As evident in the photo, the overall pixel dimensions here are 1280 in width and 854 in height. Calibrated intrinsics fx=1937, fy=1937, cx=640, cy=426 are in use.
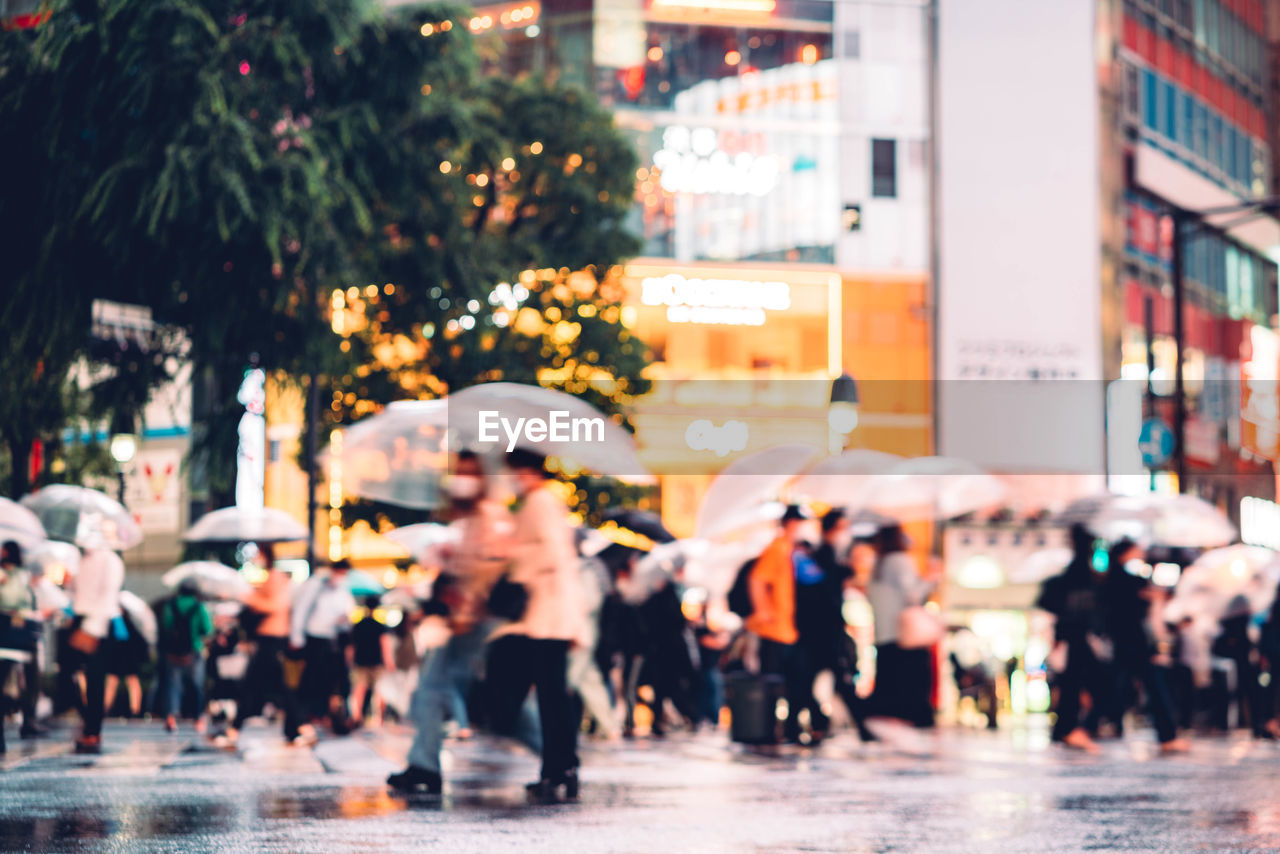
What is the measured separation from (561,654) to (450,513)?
97 cm

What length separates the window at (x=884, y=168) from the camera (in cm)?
3988

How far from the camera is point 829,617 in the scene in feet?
49.8

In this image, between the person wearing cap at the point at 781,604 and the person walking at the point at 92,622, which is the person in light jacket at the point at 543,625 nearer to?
the person wearing cap at the point at 781,604

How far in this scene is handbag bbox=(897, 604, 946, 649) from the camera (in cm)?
1453

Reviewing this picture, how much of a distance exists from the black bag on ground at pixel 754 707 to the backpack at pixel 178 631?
7.08 meters

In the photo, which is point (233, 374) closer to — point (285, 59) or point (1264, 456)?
A: point (285, 59)

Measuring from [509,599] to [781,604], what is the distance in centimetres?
516

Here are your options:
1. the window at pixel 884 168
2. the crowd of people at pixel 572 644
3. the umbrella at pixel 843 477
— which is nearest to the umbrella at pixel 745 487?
the crowd of people at pixel 572 644

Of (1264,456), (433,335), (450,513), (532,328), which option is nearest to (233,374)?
(433,335)

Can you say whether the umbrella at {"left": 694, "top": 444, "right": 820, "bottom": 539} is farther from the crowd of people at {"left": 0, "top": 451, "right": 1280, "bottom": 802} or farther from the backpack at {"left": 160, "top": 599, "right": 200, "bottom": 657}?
the backpack at {"left": 160, "top": 599, "right": 200, "bottom": 657}

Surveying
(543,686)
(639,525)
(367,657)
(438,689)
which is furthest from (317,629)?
(543,686)

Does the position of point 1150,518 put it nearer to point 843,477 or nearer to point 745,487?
point 843,477

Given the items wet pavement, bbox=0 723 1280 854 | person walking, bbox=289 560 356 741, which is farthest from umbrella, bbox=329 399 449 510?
wet pavement, bbox=0 723 1280 854

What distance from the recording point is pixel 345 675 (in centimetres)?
2062
